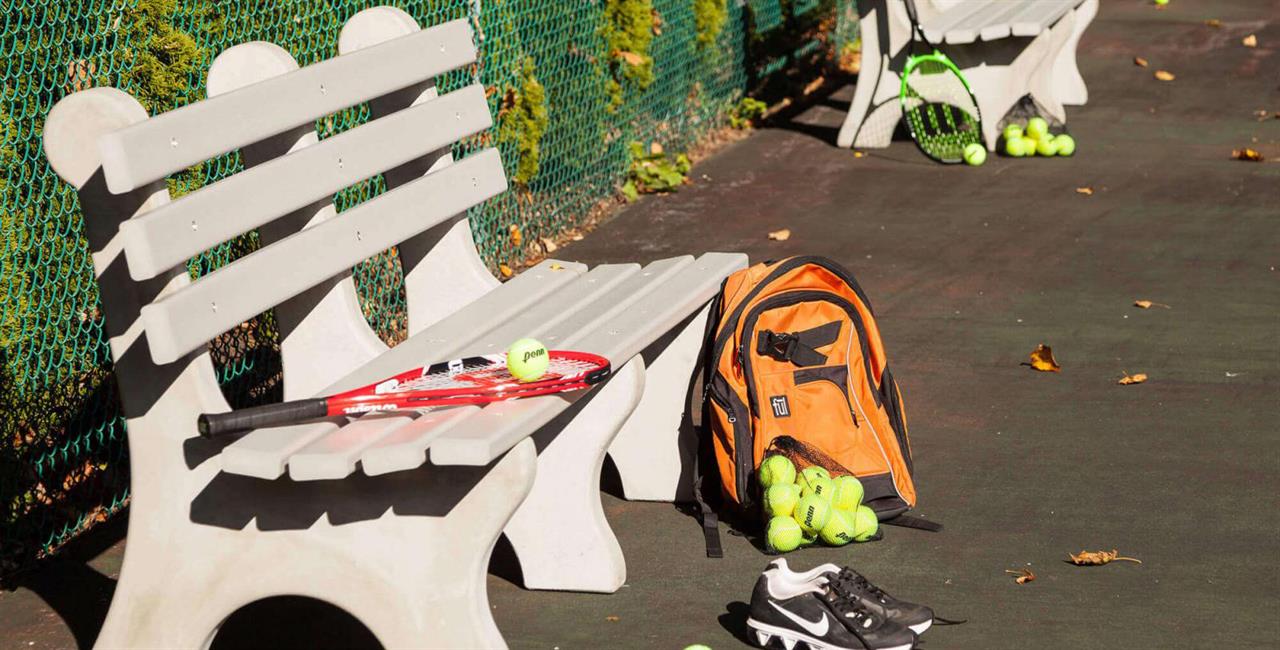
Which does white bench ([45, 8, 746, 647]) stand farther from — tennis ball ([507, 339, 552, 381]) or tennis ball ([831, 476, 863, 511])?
tennis ball ([831, 476, 863, 511])

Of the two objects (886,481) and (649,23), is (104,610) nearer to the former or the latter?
(886,481)

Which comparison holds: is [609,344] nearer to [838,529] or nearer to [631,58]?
[838,529]

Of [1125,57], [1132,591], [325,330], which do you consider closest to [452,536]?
[325,330]

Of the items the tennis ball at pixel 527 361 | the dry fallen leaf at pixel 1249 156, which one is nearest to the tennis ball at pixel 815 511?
the tennis ball at pixel 527 361

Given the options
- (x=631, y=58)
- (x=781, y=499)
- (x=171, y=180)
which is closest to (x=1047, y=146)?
(x=631, y=58)

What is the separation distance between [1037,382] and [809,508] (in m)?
1.59

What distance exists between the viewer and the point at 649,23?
8.37 m

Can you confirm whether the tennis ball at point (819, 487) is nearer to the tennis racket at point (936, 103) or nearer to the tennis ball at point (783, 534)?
the tennis ball at point (783, 534)

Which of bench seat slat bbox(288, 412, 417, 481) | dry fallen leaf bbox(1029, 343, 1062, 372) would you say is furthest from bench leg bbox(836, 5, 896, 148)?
bench seat slat bbox(288, 412, 417, 481)

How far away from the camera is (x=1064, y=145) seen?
28.9 ft

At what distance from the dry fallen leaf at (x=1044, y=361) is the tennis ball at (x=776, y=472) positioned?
1659 millimetres

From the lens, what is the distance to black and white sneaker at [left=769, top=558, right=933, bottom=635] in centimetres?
376

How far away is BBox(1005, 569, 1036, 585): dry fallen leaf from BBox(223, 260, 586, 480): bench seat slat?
4.90 ft

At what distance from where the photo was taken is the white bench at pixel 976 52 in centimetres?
866
